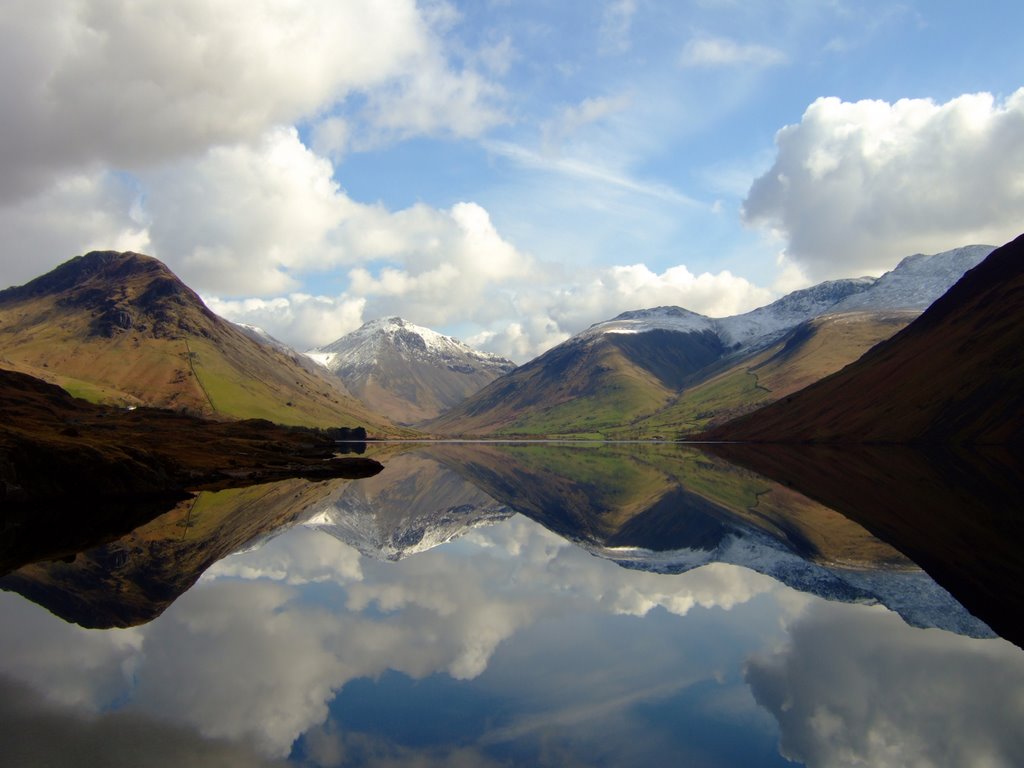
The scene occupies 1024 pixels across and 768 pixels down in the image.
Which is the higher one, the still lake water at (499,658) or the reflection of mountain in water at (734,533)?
the still lake water at (499,658)

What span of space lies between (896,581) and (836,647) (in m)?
11.4

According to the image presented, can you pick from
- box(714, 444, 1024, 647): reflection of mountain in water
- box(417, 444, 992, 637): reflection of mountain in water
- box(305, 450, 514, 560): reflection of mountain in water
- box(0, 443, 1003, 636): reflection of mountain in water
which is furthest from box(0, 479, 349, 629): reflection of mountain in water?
box(714, 444, 1024, 647): reflection of mountain in water

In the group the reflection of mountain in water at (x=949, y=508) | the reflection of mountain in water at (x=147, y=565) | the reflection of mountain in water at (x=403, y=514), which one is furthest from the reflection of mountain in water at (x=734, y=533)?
the reflection of mountain in water at (x=147, y=565)

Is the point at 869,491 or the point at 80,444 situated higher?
the point at 80,444

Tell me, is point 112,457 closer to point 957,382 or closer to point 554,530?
point 554,530

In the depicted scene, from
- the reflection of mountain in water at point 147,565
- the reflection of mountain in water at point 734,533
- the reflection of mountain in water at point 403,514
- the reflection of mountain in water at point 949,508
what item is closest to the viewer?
the reflection of mountain in water at point 949,508

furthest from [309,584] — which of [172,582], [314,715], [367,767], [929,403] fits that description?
[929,403]

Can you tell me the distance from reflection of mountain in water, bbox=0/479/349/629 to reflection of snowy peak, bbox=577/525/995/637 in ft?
90.8

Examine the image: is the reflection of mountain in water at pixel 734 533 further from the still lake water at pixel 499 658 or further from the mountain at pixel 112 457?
the mountain at pixel 112 457

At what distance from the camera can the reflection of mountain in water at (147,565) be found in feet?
104

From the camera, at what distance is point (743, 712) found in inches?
776

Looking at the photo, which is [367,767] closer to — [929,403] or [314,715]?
[314,715]

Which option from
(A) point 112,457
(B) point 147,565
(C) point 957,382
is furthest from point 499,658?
(C) point 957,382

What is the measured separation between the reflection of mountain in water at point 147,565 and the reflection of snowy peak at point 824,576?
27.7 metres
